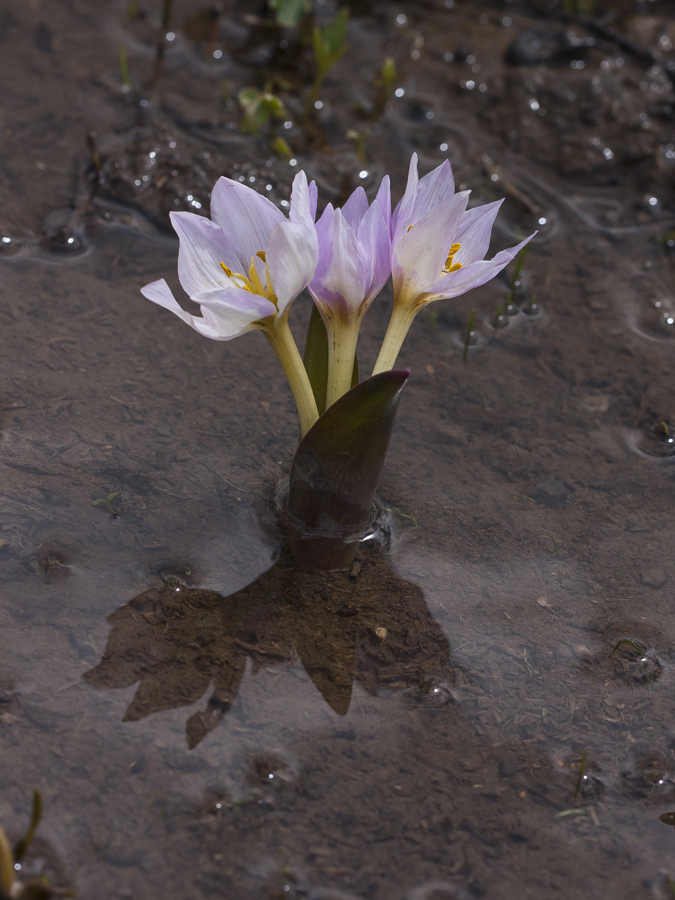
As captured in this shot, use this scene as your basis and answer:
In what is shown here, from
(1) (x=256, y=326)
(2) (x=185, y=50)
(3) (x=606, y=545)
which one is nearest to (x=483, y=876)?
(3) (x=606, y=545)

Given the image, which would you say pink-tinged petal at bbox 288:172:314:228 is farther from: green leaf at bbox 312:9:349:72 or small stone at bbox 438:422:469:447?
green leaf at bbox 312:9:349:72

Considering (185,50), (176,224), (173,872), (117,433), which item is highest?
(176,224)

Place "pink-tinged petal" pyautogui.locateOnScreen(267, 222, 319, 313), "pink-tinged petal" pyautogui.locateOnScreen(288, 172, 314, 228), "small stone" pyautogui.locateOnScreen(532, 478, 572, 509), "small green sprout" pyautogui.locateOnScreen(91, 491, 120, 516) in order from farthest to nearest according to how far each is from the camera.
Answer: "small stone" pyautogui.locateOnScreen(532, 478, 572, 509)
"small green sprout" pyautogui.locateOnScreen(91, 491, 120, 516)
"pink-tinged petal" pyautogui.locateOnScreen(288, 172, 314, 228)
"pink-tinged petal" pyautogui.locateOnScreen(267, 222, 319, 313)

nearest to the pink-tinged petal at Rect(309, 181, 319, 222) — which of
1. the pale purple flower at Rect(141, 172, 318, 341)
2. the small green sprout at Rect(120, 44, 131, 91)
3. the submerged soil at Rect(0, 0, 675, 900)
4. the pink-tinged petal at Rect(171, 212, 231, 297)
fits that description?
the pale purple flower at Rect(141, 172, 318, 341)

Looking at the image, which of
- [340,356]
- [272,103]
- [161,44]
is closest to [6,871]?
[340,356]

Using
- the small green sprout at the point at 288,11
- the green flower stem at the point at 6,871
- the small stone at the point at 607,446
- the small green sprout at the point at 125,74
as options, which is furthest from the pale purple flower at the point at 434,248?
the small green sprout at the point at 288,11

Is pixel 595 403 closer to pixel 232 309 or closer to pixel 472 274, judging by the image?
pixel 472 274

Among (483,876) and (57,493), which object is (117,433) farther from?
(483,876)
